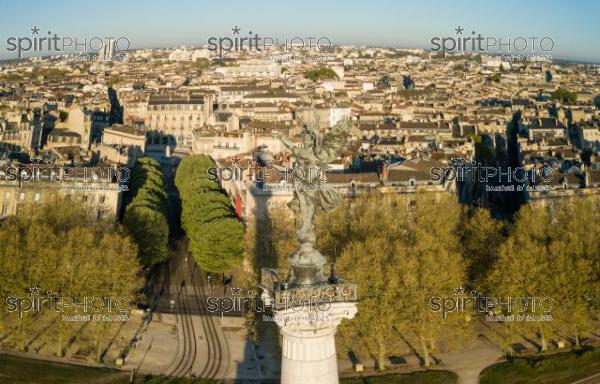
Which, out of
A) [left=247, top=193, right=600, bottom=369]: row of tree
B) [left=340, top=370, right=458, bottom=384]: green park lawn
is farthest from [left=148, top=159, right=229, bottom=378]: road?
[left=340, top=370, right=458, bottom=384]: green park lawn

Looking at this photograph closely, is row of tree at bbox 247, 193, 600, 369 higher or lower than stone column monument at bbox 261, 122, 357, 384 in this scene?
lower

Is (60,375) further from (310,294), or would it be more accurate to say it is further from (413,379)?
(310,294)

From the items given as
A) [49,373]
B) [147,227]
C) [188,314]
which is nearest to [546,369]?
[188,314]

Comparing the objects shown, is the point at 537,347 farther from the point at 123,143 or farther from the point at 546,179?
the point at 123,143

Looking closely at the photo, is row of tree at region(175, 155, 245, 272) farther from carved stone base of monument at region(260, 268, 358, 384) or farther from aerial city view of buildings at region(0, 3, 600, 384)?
carved stone base of monument at region(260, 268, 358, 384)

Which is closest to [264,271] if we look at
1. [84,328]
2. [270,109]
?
[84,328]

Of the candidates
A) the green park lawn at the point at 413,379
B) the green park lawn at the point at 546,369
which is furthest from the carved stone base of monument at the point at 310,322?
the green park lawn at the point at 546,369

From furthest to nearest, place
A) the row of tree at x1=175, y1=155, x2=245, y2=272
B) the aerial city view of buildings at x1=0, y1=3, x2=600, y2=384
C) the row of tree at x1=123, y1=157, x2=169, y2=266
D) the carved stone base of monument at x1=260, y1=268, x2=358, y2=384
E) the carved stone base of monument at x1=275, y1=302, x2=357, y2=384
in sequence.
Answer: the row of tree at x1=123, y1=157, x2=169, y2=266 → the row of tree at x1=175, y1=155, x2=245, y2=272 → the aerial city view of buildings at x1=0, y1=3, x2=600, y2=384 → the carved stone base of monument at x1=275, y1=302, x2=357, y2=384 → the carved stone base of monument at x1=260, y1=268, x2=358, y2=384
